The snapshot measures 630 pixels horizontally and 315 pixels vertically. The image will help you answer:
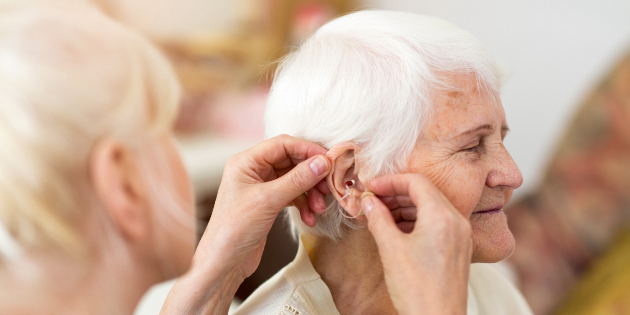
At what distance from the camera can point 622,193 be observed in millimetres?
1983

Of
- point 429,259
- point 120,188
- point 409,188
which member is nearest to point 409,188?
point 409,188

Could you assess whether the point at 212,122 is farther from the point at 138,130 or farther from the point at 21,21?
the point at 21,21

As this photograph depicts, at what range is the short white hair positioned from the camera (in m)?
0.92

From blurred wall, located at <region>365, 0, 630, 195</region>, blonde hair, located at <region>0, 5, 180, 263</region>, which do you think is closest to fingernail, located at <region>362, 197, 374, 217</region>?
blonde hair, located at <region>0, 5, 180, 263</region>

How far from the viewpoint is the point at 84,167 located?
571mm

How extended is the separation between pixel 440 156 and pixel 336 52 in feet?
1.13

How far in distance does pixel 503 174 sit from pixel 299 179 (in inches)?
18.6

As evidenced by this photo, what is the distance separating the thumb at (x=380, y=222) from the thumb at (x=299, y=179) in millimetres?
123

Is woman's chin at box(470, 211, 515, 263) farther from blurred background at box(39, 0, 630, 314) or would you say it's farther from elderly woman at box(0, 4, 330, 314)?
elderly woman at box(0, 4, 330, 314)

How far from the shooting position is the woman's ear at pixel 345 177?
3.03 feet

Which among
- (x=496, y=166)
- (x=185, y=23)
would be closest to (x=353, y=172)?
(x=496, y=166)

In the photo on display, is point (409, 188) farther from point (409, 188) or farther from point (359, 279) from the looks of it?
point (359, 279)

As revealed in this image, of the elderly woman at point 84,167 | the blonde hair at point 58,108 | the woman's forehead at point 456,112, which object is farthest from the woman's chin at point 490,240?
the blonde hair at point 58,108

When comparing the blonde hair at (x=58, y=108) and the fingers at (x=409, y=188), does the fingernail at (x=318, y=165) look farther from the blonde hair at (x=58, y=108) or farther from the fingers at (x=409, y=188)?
the blonde hair at (x=58, y=108)
